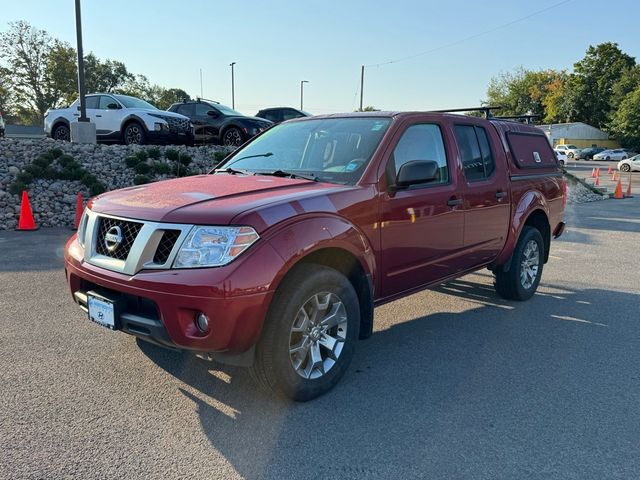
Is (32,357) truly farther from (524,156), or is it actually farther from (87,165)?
(87,165)

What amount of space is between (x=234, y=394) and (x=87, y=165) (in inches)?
388

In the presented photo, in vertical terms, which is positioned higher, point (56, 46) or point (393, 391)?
point (56, 46)

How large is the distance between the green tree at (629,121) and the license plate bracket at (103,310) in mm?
74011

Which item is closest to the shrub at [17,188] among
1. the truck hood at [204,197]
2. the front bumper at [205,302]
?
the truck hood at [204,197]

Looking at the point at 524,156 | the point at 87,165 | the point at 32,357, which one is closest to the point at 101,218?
the point at 32,357

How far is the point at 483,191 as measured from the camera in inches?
190

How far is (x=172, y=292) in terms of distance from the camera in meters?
2.81

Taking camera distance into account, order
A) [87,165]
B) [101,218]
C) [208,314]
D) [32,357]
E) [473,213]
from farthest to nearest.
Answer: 1. [87,165]
2. [473,213]
3. [32,357]
4. [101,218]
5. [208,314]

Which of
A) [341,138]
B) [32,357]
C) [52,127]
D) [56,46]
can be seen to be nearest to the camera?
[32,357]

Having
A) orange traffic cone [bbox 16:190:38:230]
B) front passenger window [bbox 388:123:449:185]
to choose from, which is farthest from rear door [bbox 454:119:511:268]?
orange traffic cone [bbox 16:190:38:230]

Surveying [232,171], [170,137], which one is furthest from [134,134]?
[232,171]

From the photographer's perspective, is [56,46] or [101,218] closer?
[101,218]

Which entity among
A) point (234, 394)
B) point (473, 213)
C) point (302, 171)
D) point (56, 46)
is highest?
point (56, 46)

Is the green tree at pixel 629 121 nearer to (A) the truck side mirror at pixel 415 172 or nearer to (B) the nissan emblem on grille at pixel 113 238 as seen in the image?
(A) the truck side mirror at pixel 415 172
